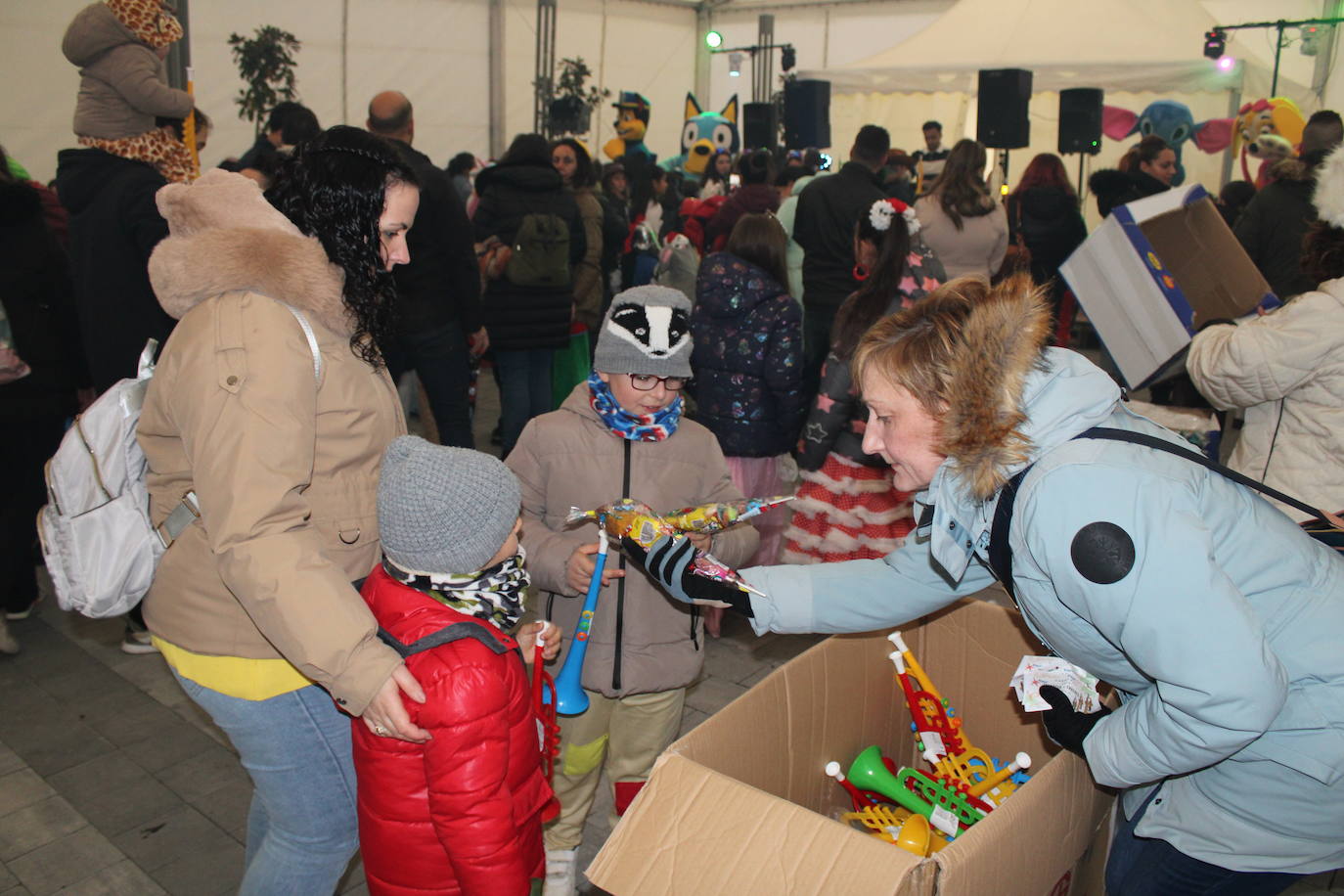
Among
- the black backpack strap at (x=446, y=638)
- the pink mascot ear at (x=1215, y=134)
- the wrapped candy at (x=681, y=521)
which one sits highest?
the pink mascot ear at (x=1215, y=134)

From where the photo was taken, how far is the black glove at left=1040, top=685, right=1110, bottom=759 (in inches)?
68.4

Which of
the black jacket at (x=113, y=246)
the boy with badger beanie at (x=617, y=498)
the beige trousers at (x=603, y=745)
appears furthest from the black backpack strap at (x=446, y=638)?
the black jacket at (x=113, y=246)

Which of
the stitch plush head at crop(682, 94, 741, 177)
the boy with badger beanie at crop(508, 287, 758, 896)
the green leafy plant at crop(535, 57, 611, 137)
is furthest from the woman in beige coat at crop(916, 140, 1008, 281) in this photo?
the green leafy plant at crop(535, 57, 611, 137)

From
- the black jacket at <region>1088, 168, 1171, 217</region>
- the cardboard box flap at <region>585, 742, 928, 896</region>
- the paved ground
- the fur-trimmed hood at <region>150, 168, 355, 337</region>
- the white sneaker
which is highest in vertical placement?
the black jacket at <region>1088, 168, 1171, 217</region>

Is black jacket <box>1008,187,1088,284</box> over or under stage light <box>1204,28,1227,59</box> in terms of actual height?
under

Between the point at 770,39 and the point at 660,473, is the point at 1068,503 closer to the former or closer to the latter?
the point at 660,473

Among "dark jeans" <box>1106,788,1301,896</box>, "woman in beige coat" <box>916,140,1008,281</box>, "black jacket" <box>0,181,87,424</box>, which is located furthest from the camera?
"woman in beige coat" <box>916,140,1008,281</box>

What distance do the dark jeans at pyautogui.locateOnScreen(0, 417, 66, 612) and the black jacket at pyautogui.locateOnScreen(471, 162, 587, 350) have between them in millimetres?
2127

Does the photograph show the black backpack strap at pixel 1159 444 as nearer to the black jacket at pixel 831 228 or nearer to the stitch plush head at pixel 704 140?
the black jacket at pixel 831 228

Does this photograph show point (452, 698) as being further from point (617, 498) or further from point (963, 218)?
point (963, 218)

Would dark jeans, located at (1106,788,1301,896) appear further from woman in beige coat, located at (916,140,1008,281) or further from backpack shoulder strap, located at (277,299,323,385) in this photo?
woman in beige coat, located at (916,140,1008,281)

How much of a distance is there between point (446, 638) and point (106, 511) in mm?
759

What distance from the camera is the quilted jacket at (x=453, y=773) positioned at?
5.56 ft

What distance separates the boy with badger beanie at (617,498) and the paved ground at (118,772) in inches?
15.9
